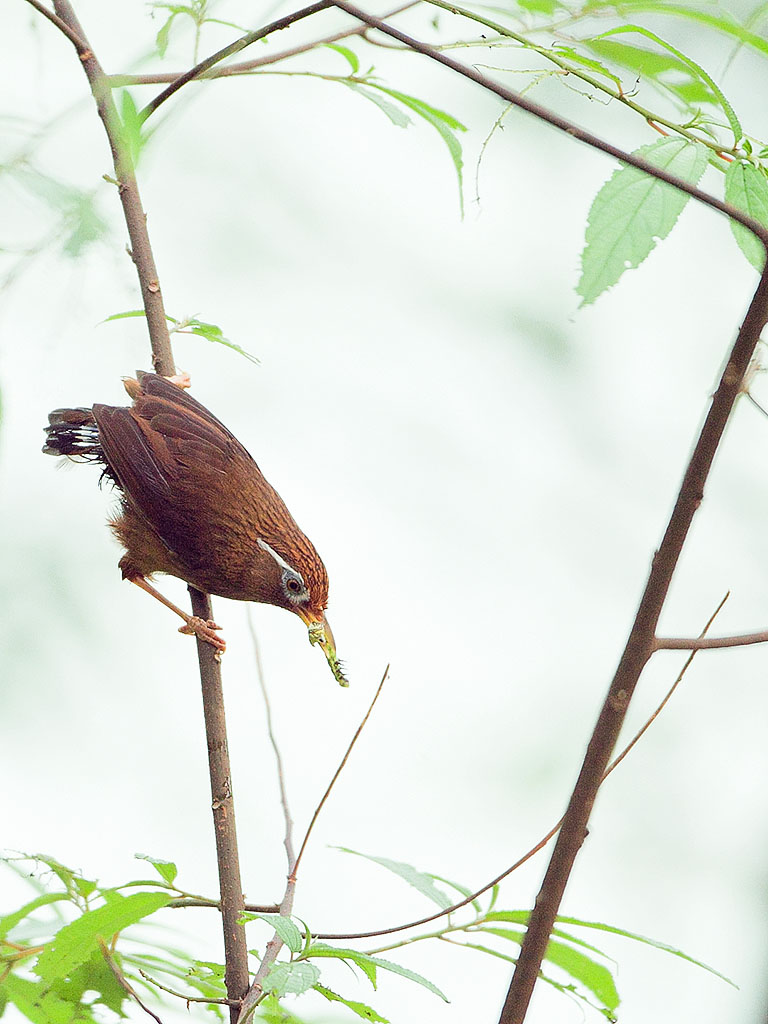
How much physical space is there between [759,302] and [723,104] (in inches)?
9.5

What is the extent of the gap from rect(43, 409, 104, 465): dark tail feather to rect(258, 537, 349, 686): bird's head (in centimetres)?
44

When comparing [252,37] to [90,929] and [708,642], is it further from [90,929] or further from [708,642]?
[90,929]

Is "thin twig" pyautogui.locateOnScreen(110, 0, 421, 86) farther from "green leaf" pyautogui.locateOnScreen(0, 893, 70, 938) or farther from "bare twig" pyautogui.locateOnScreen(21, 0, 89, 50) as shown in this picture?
"green leaf" pyautogui.locateOnScreen(0, 893, 70, 938)

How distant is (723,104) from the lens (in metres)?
0.85

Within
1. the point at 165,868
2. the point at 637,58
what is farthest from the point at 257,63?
the point at 165,868

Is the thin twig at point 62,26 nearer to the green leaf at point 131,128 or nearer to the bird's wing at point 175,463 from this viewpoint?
the green leaf at point 131,128

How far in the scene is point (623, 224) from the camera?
82cm

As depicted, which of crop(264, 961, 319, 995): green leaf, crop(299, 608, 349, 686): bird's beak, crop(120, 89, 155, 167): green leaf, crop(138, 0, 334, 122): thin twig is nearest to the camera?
crop(120, 89, 155, 167): green leaf

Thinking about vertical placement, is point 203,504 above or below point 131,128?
above

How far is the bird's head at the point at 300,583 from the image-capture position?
2.15 metres

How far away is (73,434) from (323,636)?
0.74 metres

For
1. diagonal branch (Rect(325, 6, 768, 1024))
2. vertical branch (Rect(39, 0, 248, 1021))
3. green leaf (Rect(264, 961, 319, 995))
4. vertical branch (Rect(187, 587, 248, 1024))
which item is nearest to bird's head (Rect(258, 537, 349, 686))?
vertical branch (Rect(39, 0, 248, 1021))

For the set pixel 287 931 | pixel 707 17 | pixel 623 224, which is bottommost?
pixel 287 931

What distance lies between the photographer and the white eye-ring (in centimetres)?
215
